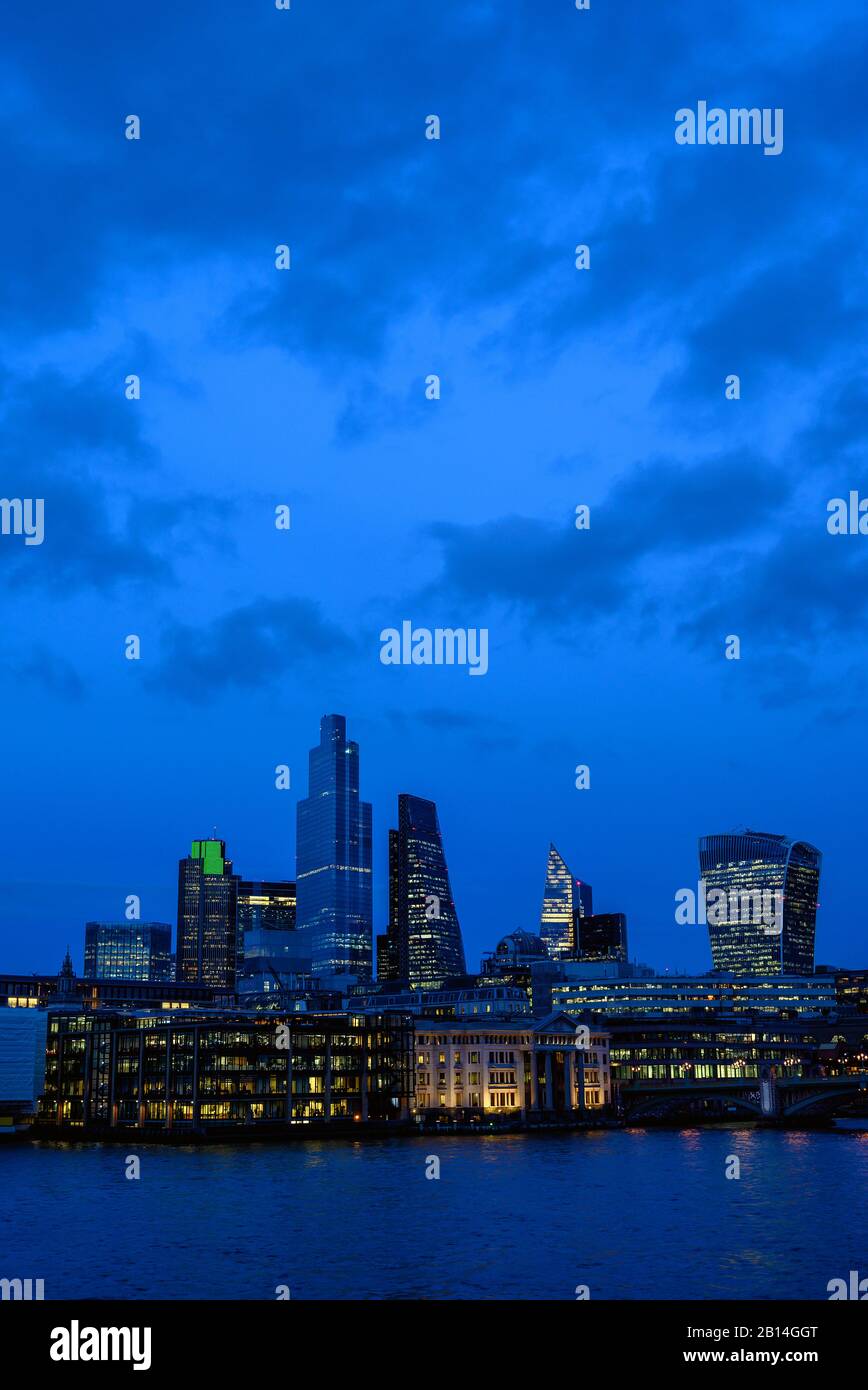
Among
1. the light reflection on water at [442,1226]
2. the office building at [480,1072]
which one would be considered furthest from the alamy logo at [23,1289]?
the office building at [480,1072]

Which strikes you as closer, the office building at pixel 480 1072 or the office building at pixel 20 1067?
the office building at pixel 20 1067

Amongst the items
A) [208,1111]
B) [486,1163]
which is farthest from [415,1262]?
[208,1111]

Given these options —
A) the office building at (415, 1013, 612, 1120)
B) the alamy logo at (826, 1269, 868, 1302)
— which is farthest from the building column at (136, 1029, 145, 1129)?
the alamy logo at (826, 1269, 868, 1302)

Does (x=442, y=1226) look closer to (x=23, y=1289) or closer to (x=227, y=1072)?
(x=23, y=1289)

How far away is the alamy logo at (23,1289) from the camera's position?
177ft

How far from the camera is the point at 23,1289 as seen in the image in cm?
5481

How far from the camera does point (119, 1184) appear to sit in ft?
333

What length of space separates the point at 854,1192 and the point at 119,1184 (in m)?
51.0
